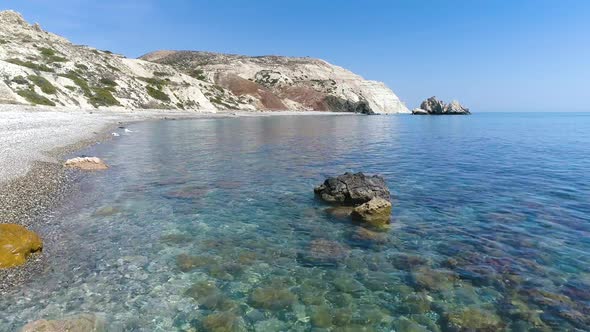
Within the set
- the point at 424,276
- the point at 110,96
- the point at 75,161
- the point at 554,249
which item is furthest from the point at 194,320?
the point at 110,96

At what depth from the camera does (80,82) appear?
291 ft

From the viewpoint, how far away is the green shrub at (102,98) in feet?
277

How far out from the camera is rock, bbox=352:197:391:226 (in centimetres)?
1408

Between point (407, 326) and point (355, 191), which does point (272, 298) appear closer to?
point (407, 326)

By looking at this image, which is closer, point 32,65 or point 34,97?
point 34,97

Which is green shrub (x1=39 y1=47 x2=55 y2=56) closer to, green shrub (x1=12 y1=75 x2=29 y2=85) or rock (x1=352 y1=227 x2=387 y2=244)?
green shrub (x1=12 y1=75 x2=29 y2=85)

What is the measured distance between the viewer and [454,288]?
30.2ft

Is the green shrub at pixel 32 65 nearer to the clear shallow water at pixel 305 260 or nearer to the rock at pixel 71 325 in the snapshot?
the clear shallow water at pixel 305 260

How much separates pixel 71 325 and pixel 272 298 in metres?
4.22

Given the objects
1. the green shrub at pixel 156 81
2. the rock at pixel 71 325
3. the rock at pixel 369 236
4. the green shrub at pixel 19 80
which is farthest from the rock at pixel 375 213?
the green shrub at pixel 156 81

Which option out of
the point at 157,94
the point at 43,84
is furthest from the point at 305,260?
the point at 157,94

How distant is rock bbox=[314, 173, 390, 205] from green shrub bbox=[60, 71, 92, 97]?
85078 millimetres

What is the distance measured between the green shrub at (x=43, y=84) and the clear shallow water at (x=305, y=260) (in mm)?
67099

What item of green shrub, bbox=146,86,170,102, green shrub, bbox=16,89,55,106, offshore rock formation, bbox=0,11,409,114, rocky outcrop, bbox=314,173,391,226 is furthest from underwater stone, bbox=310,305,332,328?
green shrub, bbox=146,86,170,102
